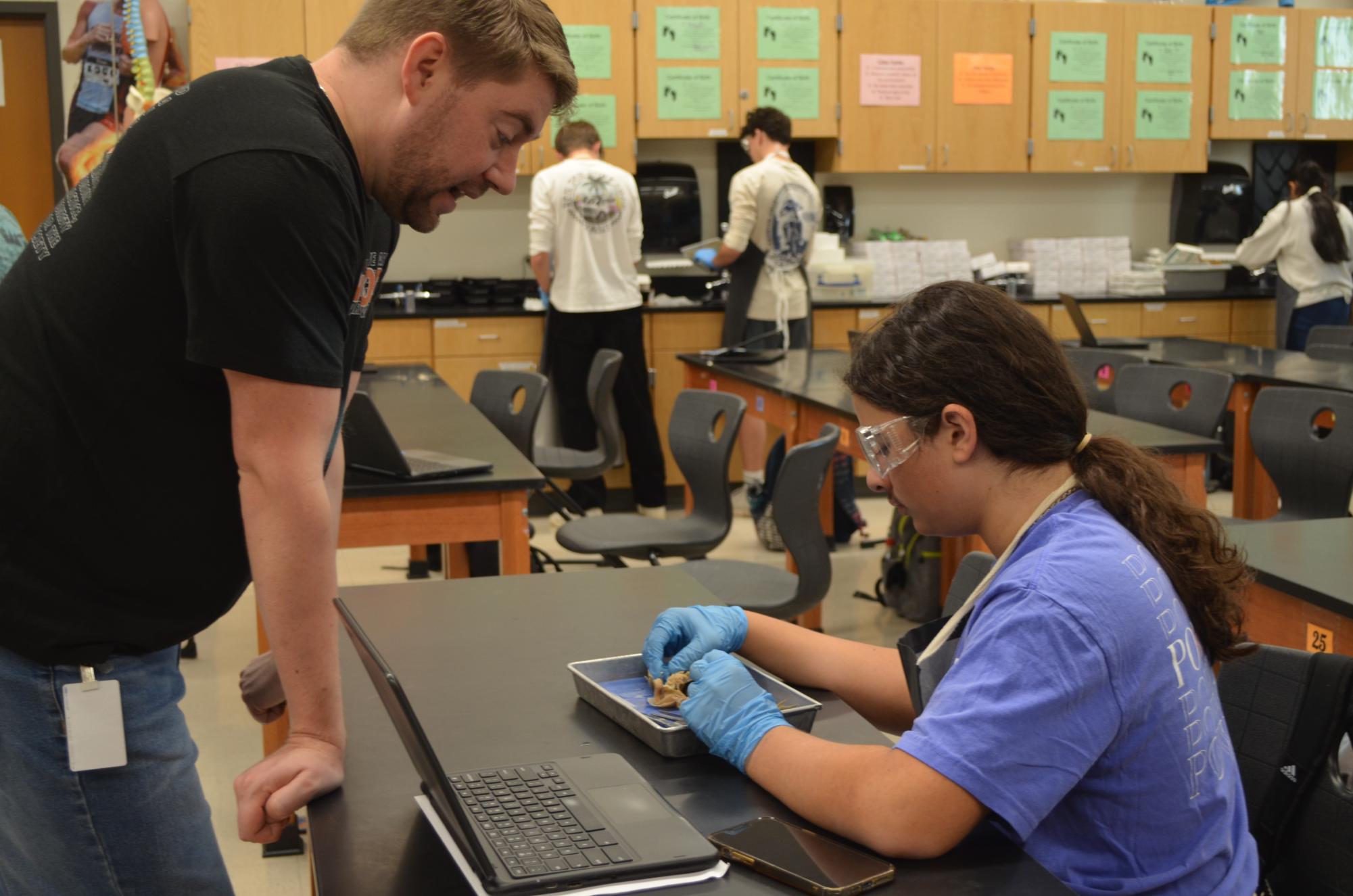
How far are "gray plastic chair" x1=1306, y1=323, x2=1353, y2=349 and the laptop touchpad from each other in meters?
5.67

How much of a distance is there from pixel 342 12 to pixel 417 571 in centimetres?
272

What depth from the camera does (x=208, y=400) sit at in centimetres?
119

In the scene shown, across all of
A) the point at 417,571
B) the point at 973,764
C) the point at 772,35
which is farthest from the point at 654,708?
the point at 772,35

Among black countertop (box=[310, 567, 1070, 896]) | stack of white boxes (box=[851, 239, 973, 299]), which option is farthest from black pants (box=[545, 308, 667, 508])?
black countertop (box=[310, 567, 1070, 896])

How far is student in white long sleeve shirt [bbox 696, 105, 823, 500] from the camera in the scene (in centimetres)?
575

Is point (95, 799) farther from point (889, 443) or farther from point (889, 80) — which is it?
point (889, 80)

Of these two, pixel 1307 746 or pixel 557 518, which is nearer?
pixel 1307 746

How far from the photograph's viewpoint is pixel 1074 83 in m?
7.06

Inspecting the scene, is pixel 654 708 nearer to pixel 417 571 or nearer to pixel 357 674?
pixel 357 674

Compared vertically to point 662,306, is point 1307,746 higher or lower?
lower

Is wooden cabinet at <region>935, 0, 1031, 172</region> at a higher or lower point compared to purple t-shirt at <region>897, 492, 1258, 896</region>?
higher

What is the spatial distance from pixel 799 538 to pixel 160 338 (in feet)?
6.85

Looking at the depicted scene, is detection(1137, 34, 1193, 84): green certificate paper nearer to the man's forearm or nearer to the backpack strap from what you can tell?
the backpack strap

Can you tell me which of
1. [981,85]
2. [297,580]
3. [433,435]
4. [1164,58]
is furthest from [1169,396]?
[1164,58]
